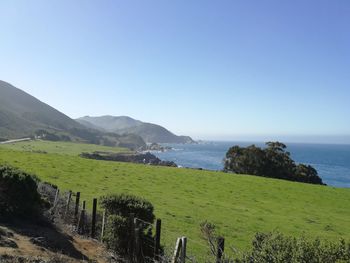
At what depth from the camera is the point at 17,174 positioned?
19484 millimetres

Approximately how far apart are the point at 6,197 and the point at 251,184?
36.2m

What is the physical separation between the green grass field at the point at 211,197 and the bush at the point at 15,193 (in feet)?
25.4

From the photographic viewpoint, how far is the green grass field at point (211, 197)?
2923cm

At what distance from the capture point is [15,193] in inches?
764

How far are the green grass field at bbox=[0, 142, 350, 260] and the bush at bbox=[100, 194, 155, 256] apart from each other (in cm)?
454

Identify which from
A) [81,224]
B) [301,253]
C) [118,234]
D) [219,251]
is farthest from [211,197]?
[301,253]

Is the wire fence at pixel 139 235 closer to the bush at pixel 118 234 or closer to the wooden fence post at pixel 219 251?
the wooden fence post at pixel 219 251

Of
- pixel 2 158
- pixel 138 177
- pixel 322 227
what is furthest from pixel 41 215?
pixel 2 158

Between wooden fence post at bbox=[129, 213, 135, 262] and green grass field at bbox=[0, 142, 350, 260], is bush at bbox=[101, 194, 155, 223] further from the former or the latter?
green grass field at bbox=[0, 142, 350, 260]

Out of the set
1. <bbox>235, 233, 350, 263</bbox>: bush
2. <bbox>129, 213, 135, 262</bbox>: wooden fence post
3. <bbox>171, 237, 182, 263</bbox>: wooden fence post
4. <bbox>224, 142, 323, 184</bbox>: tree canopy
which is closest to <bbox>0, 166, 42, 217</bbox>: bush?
<bbox>129, 213, 135, 262</bbox>: wooden fence post

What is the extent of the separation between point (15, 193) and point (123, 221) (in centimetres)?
643

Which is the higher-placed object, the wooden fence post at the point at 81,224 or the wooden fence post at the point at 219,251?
the wooden fence post at the point at 219,251

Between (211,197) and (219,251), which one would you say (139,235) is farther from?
(211,197)

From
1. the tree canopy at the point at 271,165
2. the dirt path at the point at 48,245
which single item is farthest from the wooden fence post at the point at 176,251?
the tree canopy at the point at 271,165
